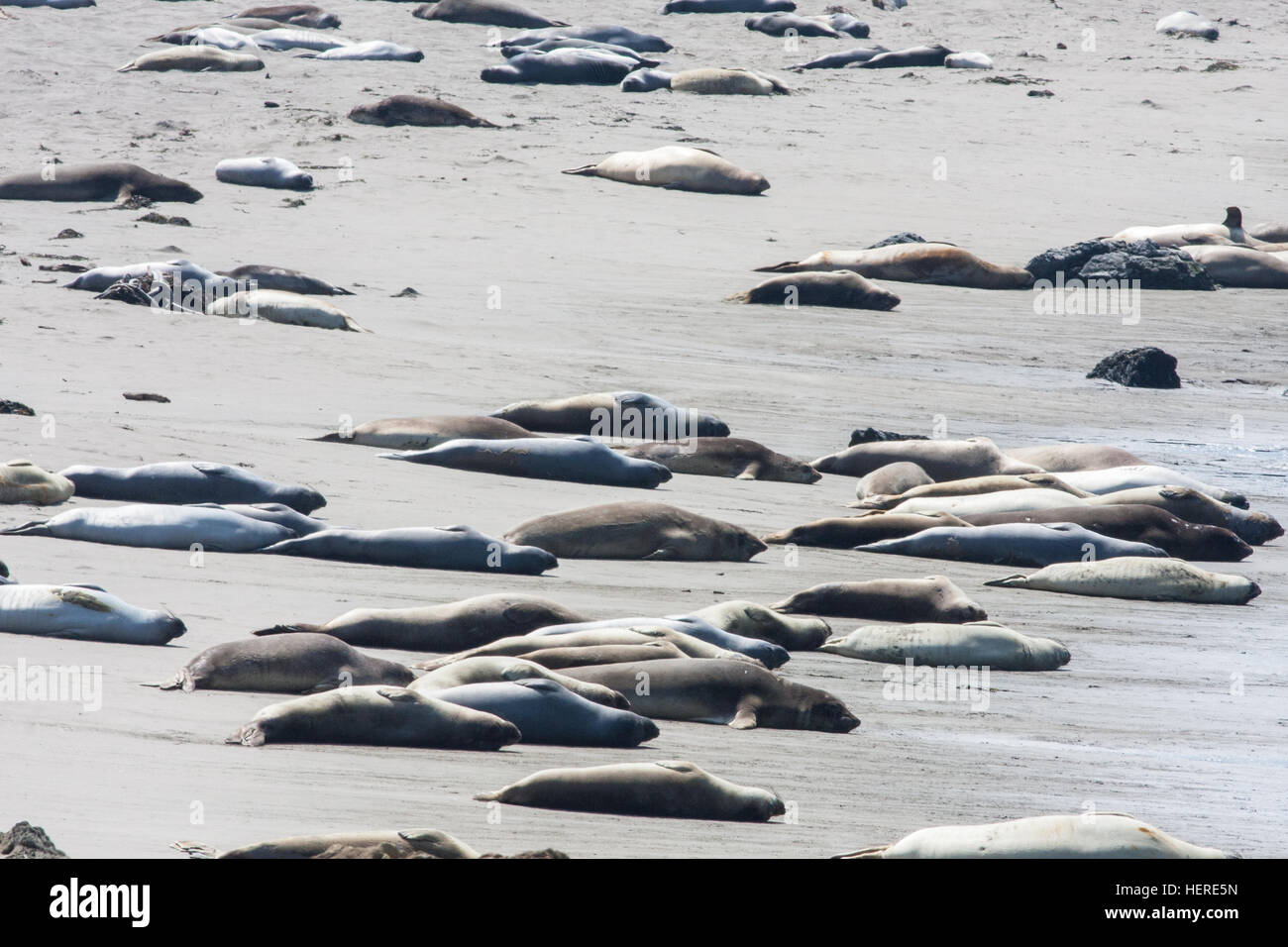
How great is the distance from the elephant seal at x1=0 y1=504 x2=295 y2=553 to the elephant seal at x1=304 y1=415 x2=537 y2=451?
6.33 ft

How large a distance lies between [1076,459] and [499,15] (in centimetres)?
1692

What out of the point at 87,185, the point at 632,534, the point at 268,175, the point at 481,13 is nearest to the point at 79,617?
the point at 632,534

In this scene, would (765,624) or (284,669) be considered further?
(765,624)

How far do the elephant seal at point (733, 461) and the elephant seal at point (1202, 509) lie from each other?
4.30ft

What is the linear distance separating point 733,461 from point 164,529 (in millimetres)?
2849

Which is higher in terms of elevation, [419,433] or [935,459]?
[419,433]

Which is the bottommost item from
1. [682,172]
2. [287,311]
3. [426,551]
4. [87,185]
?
[426,551]

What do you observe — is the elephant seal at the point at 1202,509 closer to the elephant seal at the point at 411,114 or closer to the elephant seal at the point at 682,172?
the elephant seal at the point at 682,172

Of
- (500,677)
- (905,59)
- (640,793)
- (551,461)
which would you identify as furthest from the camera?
(905,59)

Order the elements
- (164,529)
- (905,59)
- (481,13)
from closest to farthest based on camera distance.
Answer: (164,529) → (905,59) → (481,13)

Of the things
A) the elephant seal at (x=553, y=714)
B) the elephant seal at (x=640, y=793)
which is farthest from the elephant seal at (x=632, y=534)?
the elephant seal at (x=640, y=793)

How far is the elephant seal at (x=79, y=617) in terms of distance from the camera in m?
5.15

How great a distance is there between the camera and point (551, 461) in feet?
26.5

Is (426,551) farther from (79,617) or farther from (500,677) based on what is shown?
(500,677)
